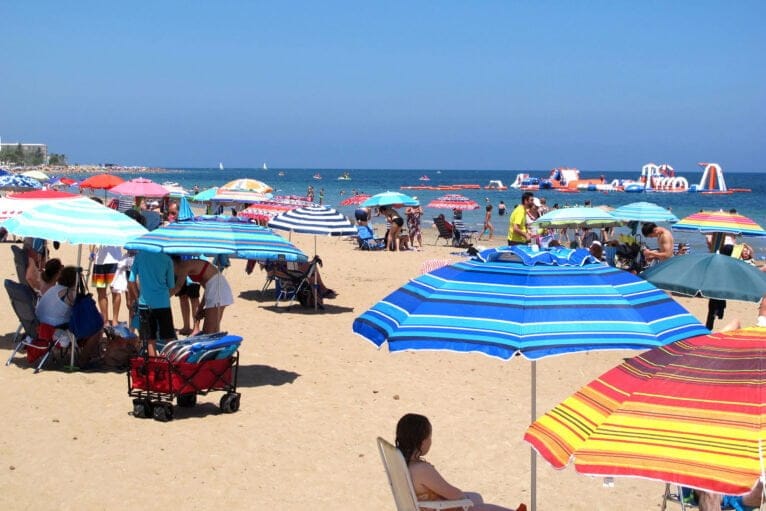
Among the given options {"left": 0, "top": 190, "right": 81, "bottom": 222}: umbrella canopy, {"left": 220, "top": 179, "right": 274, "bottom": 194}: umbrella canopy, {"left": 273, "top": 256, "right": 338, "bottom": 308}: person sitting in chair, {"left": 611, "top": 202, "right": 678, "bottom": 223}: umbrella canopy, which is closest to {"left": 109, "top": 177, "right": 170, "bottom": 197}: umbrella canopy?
{"left": 220, "top": 179, "right": 274, "bottom": 194}: umbrella canopy

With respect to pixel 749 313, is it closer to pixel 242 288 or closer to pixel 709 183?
pixel 242 288

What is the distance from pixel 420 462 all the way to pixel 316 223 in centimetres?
805

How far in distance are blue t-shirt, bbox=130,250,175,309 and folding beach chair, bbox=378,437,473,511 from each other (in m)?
4.18

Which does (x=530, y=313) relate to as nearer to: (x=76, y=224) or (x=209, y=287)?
(x=209, y=287)

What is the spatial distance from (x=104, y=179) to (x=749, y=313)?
15.3m

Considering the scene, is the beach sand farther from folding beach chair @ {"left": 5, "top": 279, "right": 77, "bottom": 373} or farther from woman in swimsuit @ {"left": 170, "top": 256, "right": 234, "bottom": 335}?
woman in swimsuit @ {"left": 170, "top": 256, "right": 234, "bottom": 335}

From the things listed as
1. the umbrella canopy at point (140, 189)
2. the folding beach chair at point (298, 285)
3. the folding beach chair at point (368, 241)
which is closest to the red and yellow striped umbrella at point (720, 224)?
the folding beach chair at point (298, 285)

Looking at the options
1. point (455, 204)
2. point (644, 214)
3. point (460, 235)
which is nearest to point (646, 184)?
point (455, 204)

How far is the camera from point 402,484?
3881 mm

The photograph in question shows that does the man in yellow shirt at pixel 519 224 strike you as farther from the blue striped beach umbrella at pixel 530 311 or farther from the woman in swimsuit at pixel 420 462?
the woman in swimsuit at pixel 420 462

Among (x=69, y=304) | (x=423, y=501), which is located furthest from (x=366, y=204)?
(x=423, y=501)

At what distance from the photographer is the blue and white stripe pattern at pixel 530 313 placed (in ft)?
12.2

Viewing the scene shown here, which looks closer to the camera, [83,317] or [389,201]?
[83,317]

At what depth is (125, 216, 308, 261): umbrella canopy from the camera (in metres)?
7.09
